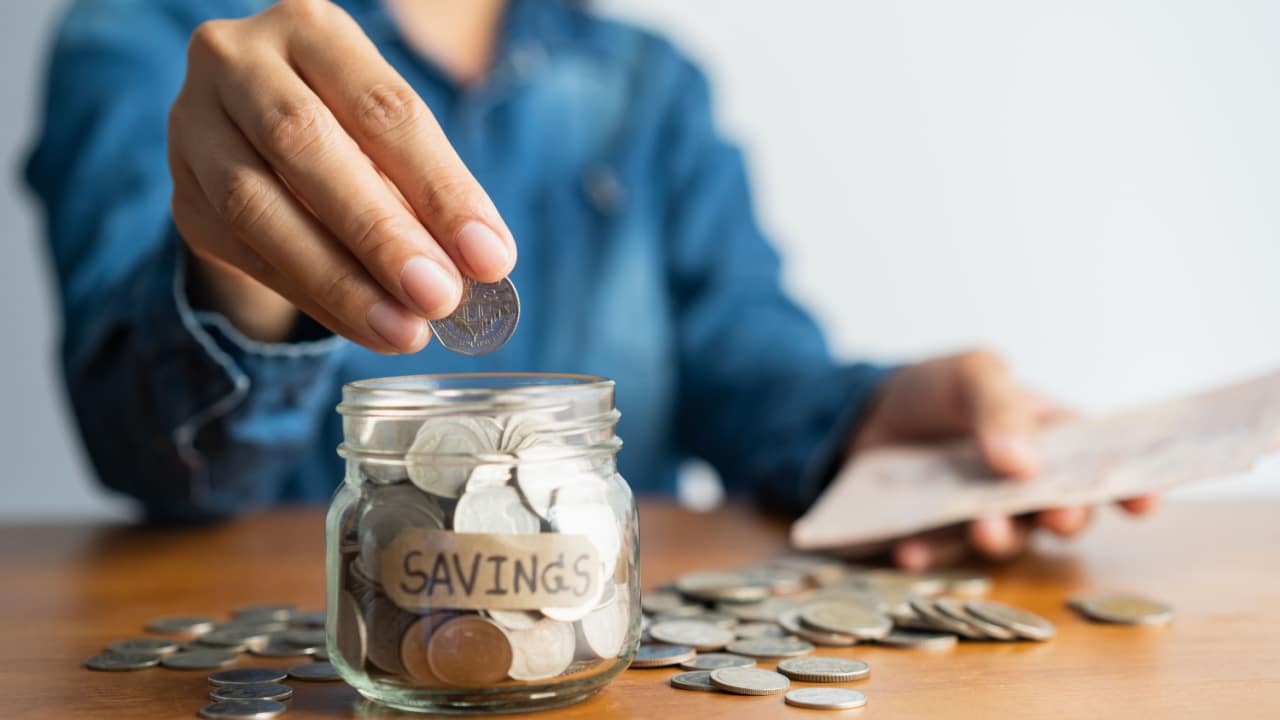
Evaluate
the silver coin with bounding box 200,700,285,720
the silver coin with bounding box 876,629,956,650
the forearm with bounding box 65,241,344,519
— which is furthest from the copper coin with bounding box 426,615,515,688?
the forearm with bounding box 65,241,344,519

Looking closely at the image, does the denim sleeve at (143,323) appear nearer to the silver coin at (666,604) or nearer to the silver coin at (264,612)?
the silver coin at (264,612)

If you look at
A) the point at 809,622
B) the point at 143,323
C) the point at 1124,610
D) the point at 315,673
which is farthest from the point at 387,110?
the point at 1124,610

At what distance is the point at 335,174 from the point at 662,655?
355 mm

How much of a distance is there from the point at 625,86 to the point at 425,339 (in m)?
1.41

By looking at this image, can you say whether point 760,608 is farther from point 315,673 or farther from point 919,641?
point 315,673

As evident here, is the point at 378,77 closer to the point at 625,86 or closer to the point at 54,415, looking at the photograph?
the point at 625,86

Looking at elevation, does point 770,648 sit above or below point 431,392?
below

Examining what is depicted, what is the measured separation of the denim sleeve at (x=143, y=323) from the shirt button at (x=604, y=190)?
0.56 meters

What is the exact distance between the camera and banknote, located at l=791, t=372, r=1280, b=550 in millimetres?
1087

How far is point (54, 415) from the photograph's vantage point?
2734mm

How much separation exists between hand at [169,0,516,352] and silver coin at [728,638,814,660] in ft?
0.97

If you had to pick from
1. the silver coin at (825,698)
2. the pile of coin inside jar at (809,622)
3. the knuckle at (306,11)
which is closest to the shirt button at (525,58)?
the pile of coin inside jar at (809,622)

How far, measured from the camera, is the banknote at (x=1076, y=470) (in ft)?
3.57

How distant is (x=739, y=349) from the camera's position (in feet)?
6.06
